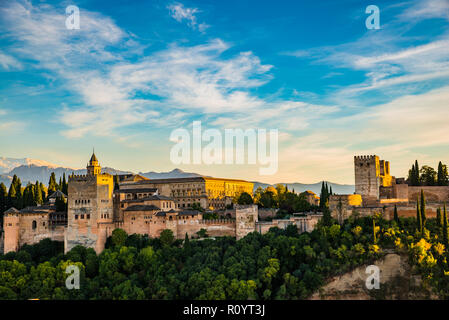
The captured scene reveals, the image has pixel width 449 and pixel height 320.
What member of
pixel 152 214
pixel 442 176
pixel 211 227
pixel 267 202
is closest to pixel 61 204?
pixel 152 214

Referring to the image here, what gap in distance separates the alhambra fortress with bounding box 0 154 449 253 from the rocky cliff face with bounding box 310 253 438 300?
18.1ft

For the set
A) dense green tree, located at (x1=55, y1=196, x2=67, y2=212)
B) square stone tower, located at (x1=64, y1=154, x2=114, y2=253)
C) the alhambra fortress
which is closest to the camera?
the alhambra fortress

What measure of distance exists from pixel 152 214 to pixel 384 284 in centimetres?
2376

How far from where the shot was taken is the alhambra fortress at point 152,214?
45.4 m

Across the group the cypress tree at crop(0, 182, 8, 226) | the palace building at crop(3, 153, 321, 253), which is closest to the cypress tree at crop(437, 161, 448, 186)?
the palace building at crop(3, 153, 321, 253)

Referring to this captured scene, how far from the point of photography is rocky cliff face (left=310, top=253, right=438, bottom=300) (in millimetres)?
39344

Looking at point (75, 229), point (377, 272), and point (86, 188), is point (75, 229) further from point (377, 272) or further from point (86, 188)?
point (377, 272)

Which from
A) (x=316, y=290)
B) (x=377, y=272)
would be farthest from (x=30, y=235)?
(x=377, y=272)

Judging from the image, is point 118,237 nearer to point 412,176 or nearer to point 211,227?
point 211,227

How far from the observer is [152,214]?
48.7 m

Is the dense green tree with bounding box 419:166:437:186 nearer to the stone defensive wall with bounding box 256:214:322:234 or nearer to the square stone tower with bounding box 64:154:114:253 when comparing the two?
the stone defensive wall with bounding box 256:214:322:234

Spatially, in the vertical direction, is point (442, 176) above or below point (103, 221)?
above

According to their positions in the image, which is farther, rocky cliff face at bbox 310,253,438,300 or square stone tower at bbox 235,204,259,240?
square stone tower at bbox 235,204,259,240

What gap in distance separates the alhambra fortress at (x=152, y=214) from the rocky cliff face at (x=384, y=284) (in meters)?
5.52
